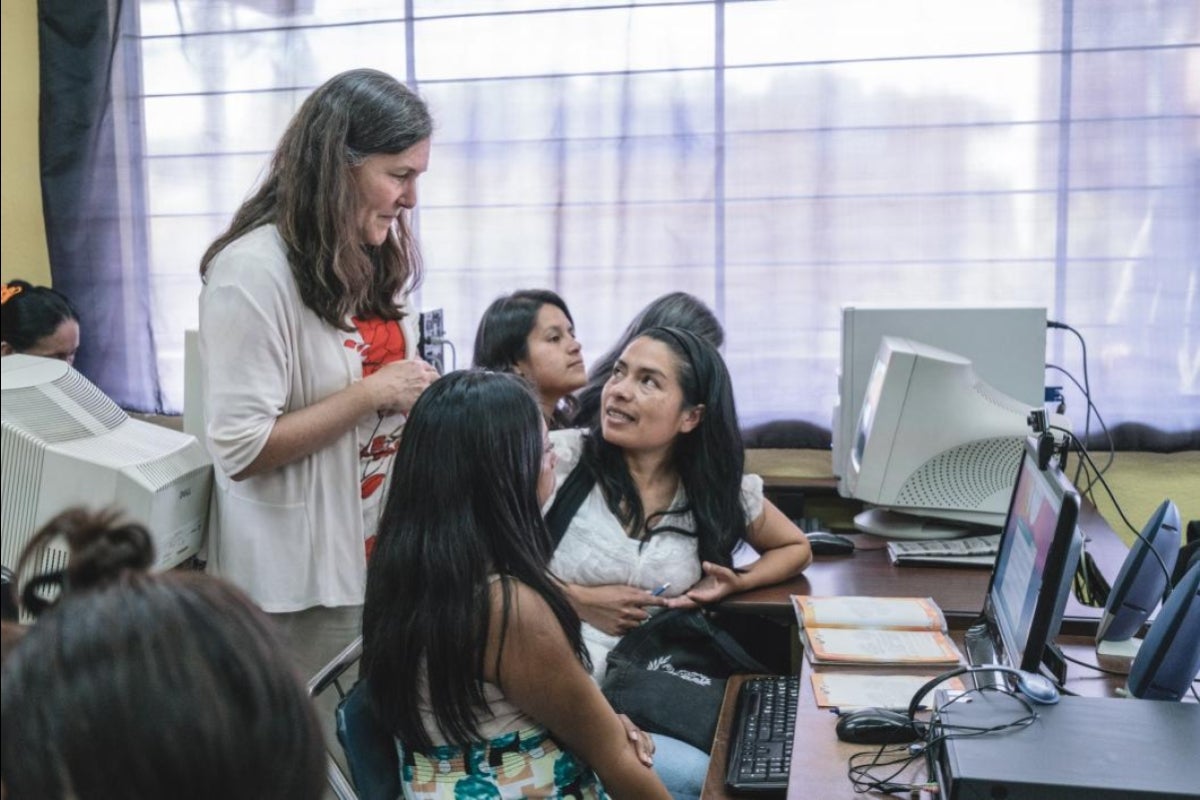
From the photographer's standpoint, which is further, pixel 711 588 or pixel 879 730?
pixel 711 588

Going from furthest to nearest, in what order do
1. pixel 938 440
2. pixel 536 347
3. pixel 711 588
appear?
pixel 536 347 < pixel 938 440 < pixel 711 588

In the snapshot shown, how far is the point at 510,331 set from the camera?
2.75 metres

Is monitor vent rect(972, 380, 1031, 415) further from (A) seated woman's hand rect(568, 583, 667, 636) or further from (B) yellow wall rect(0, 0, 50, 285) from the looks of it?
(B) yellow wall rect(0, 0, 50, 285)

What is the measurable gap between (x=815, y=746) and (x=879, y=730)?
0.26 feet

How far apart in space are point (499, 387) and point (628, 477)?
0.78m

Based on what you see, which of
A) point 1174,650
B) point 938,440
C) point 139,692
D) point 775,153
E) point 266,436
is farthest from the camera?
point 775,153

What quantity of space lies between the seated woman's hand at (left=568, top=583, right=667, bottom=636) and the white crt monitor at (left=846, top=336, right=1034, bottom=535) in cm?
62

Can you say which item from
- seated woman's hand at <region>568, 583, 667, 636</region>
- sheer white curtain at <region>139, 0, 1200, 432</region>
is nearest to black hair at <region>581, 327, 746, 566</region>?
seated woman's hand at <region>568, 583, 667, 636</region>

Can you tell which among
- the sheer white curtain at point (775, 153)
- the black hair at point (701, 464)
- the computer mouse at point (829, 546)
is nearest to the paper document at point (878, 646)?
the black hair at point (701, 464)

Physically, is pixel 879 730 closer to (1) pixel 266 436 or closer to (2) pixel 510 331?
(1) pixel 266 436

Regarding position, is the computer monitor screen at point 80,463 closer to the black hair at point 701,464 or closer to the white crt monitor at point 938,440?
the black hair at point 701,464

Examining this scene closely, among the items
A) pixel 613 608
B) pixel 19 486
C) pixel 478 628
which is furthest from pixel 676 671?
pixel 19 486

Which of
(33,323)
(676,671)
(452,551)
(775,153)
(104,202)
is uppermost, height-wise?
(775,153)

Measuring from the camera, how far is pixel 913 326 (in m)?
2.64
